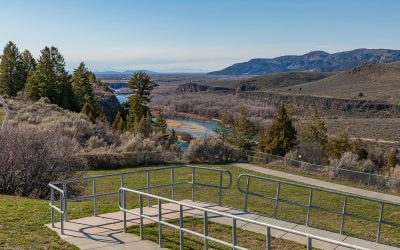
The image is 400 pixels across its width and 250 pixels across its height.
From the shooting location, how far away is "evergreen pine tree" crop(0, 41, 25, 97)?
2554 inches

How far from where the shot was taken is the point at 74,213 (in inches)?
489

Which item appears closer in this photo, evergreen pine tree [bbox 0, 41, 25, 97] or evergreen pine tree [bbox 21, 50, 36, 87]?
evergreen pine tree [bbox 0, 41, 25, 97]

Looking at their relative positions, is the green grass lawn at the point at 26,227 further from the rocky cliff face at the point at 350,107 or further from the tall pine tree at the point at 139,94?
the rocky cliff face at the point at 350,107

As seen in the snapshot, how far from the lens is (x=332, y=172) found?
98.5 feet

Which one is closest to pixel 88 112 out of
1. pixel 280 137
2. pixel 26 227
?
pixel 280 137

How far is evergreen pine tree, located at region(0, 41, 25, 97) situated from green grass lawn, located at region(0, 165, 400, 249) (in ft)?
141

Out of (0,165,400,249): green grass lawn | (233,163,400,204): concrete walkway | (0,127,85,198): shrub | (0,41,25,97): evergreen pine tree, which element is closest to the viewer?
(0,165,400,249): green grass lawn

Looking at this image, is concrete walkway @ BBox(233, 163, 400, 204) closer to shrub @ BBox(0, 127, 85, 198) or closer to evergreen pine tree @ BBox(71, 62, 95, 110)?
shrub @ BBox(0, 127, 85, 198)

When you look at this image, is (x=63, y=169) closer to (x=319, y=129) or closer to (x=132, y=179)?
(x=132, y=179)

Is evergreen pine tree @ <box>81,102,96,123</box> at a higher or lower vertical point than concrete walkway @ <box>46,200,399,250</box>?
lower

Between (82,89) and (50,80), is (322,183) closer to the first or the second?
(50,80)

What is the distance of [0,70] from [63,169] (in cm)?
5323

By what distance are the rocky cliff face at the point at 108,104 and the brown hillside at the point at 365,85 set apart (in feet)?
231

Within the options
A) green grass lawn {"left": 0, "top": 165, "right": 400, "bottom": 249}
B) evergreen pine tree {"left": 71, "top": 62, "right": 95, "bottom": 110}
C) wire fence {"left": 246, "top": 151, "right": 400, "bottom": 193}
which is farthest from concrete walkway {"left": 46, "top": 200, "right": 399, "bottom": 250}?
evergreen pine tree {"left": 71, "top": 62, "right": 95, "bottom": 110}
